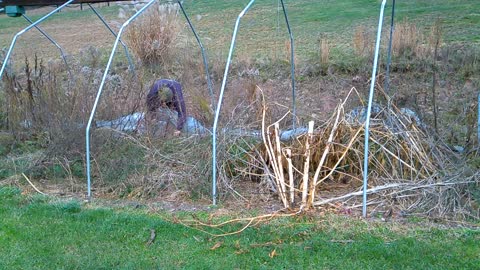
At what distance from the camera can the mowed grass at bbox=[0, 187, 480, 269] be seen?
524 centimetres

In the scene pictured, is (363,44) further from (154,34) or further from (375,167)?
(375,167)

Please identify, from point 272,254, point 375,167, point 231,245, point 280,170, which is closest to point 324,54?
point 375,167

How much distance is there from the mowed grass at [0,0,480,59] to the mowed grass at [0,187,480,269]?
27.8 ft

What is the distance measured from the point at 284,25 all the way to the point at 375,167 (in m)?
12.2

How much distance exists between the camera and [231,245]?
5.62 m

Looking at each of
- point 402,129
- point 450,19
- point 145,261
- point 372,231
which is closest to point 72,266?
point 145,261

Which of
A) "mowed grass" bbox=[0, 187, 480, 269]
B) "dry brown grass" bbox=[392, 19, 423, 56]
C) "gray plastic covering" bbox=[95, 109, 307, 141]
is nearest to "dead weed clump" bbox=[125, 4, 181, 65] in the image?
"dry brown grass" bbox=[392, 19, 423, 56]

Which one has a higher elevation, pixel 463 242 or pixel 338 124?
pixel 338 124

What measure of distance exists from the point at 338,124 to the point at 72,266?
347 centimetres

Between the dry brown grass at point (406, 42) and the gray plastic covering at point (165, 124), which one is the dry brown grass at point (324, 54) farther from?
the gray plastic covering at point (165, 124)

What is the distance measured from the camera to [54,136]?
26.4 ft

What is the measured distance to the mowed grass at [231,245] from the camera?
524 cm

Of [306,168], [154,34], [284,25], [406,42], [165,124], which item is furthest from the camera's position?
[284,25]

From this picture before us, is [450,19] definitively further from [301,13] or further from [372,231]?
[372,231]
